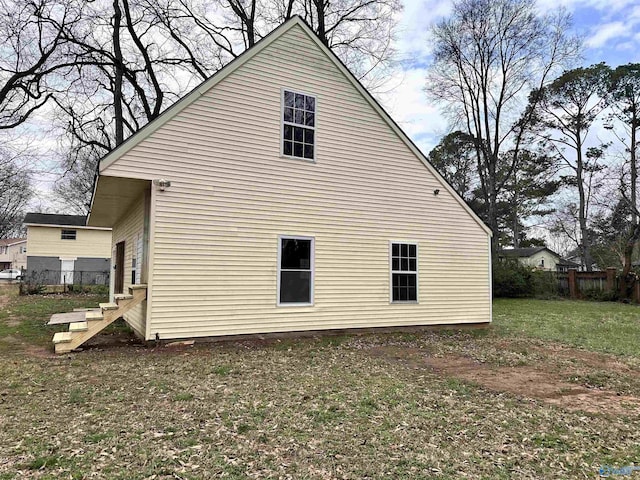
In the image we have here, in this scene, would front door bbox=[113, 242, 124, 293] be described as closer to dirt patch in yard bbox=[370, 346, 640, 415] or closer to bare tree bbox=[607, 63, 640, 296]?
dirt patch in yard bbox=[370, 346, 640, 415]

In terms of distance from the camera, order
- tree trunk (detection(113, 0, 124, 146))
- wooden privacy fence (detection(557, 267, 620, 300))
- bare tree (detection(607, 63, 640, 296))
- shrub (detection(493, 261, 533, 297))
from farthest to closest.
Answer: bare tree (detection(607, 63, 640, 296)) < shrub (detection(493, 261, 533, 297)) < wooden privacy fence (detection(557, 267, 620, 300)) < tree trunk (detection(113, 0, 124, 146))

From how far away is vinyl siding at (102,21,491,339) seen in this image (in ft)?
26.0

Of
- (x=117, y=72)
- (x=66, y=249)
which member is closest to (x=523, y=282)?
(x=117, y=72)

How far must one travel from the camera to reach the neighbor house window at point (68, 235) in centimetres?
2844

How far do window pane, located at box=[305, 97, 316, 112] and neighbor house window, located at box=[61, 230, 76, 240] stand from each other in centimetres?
2561

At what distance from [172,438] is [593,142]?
2996 centimetres

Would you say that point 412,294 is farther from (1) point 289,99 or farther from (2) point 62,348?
(2) point 62,348

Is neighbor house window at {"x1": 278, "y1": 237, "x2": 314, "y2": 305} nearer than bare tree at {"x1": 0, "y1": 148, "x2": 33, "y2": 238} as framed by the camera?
Yes

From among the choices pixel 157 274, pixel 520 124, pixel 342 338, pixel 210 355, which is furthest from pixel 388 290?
pixel 520 124

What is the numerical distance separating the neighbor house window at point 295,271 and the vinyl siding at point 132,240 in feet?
9.22

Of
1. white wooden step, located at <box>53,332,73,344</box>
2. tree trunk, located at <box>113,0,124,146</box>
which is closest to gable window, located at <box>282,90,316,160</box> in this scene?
white wooden step, located at <box>53,332,73,344</box>

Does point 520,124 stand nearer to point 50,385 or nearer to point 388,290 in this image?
point 388,290

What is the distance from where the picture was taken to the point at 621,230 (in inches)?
1117

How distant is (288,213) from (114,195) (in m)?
4.01
